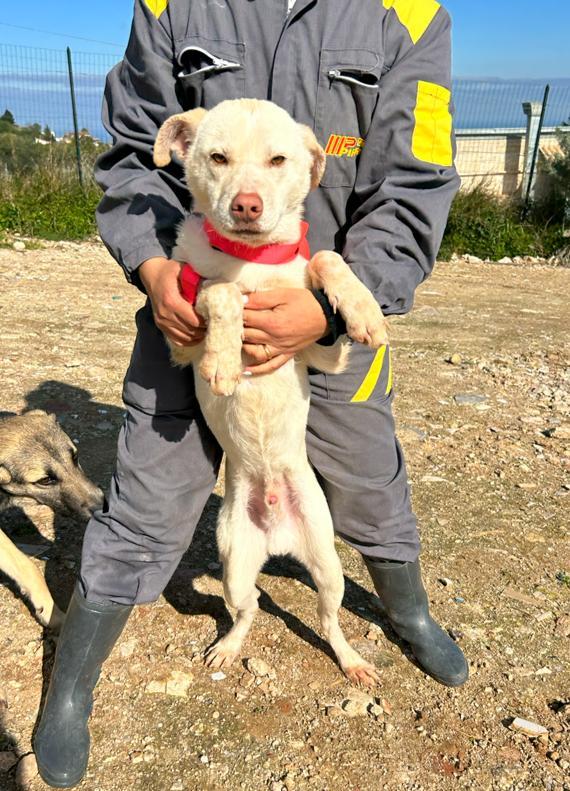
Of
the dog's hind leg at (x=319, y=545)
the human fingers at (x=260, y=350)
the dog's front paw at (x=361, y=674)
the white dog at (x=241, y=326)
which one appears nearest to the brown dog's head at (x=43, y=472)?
the white dog at (x=241, y=326)

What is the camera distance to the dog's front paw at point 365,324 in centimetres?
210

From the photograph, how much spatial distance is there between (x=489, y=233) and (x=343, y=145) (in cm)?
1047

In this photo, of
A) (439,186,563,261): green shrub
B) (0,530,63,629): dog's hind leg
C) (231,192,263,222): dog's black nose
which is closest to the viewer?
(231,192,263,222): dog's black nose

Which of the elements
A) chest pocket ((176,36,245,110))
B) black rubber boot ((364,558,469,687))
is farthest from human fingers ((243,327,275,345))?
black rubber boot ((364,558,469,687))

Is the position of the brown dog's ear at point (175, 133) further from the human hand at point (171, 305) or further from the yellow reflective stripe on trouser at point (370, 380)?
the yellow reflective stripe on trouser at point (370, 380)

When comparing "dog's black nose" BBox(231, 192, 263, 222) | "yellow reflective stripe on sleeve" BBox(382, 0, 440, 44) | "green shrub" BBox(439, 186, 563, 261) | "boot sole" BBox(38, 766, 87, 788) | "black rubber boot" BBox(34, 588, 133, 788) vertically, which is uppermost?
"yellow reflective stripe on sleeve" BBox(382, 0, 440, 44)

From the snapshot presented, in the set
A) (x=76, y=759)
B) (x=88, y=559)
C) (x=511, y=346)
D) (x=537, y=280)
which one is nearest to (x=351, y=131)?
(x=88, y=559)

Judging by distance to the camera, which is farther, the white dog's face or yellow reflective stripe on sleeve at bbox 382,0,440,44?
yellow reflective stripe on sleeve at bbox 382,0,440,44

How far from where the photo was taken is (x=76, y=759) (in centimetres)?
235

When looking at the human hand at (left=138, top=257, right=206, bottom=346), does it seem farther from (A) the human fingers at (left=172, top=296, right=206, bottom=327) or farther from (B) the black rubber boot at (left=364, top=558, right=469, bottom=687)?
(B) the black rubber boot at (left=364, top=558, right=469, bottom=687)

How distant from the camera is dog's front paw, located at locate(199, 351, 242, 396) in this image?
2053mm

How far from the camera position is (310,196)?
2514 mm

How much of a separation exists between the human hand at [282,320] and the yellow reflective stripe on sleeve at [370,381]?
47cm

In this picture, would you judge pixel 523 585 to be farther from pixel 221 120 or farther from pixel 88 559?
pixel 221 120
